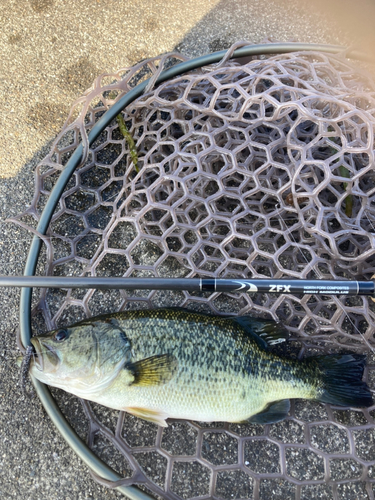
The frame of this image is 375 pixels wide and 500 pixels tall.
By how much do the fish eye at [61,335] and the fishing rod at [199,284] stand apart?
0.27m

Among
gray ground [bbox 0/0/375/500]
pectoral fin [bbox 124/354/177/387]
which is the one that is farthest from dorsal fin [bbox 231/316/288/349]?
gray ground [bbox 0/0/375/500]

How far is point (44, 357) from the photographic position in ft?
5.57

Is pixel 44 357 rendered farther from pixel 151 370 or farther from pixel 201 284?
pixel 201 284

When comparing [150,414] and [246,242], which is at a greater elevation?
[246,242]

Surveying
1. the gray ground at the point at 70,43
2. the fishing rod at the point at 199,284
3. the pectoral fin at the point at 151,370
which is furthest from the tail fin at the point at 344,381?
the gray ground at the point at 70,43

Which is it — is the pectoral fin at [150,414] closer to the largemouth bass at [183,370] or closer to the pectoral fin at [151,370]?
the largemouth bass at [183,370]

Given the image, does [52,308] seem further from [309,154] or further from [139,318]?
[309,154]

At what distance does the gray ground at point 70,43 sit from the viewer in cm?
231

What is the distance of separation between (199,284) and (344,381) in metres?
0.97

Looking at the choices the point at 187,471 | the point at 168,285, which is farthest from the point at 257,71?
the point at 187,471

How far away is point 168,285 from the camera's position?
1.61 metres

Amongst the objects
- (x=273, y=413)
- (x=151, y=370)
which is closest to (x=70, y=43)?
(x=151, y=370)

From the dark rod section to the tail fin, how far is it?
1.54ft

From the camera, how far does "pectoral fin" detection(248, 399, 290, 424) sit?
1.82 metres
